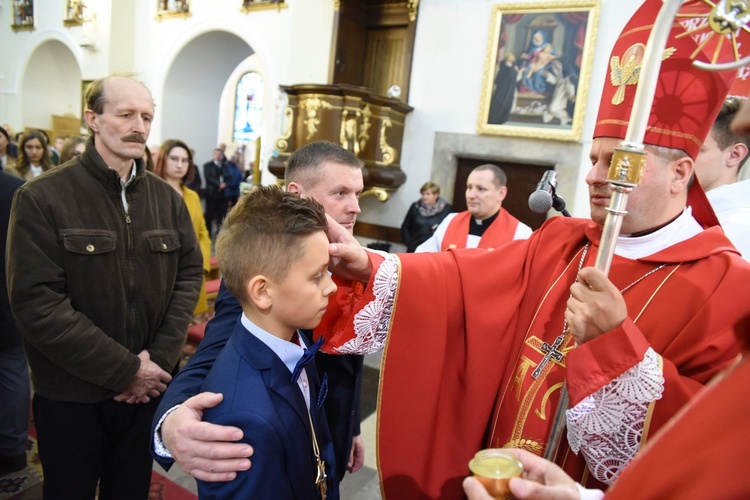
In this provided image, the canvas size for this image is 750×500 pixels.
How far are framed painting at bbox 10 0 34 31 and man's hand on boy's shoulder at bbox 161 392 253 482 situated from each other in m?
13.7

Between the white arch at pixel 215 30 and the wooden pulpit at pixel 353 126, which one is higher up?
the white arch at pixel 215 30

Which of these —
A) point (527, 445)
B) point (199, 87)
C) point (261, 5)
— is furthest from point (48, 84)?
point (527, 445)

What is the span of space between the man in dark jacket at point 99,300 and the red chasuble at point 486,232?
9.09 ft

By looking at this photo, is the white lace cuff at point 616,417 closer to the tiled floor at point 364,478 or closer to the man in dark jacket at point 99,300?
the tiled floor at point 364,478

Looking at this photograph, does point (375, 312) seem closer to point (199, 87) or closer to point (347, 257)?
point (347, 257)

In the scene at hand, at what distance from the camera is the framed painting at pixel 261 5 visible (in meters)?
8.15

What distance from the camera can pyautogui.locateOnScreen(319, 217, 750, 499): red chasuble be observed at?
1267 millimetres

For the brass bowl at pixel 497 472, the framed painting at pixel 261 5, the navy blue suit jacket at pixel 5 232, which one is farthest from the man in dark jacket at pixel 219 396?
the framed painting at pixel 261 5

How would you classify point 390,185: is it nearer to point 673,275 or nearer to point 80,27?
point 673,275

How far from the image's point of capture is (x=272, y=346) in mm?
1160

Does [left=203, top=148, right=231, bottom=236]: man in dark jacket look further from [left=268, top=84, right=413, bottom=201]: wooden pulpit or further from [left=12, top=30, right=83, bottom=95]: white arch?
[left=12, top=30, right=83, bottom=95]: white arch

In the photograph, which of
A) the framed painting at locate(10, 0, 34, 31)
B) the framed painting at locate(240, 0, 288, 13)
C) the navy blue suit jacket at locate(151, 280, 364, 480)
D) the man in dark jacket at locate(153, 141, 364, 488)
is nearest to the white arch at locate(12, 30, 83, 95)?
the framed painting at locate(10, 0, 34, 31)

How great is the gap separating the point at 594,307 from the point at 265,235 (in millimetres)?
750

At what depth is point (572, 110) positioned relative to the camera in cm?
619
